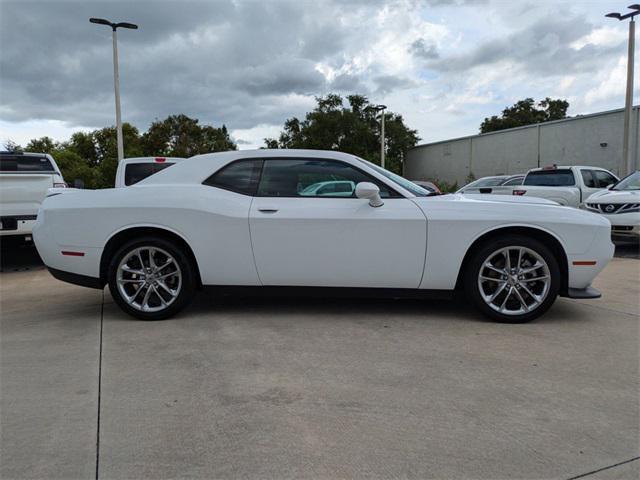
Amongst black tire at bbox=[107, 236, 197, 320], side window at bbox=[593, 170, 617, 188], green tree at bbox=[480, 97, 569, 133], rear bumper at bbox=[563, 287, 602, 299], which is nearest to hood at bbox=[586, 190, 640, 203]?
side window at bbox=[593, 170, 617, 188]

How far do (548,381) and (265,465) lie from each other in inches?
72.0

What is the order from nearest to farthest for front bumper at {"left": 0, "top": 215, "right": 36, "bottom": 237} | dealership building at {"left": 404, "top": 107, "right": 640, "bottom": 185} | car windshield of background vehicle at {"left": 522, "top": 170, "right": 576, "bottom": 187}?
1. front bumper at {"left": 0, "top": 215, "right": 36, "bottom": 237}
2. car windshield of background vehicle at {"left": 522, "top": 170, "right": 576, "bottom": 187}
3. dealership building at {"left": 404, "top": 107, "right": 640, "bottom": 185}

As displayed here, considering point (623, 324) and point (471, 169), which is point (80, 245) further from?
point (471, 169)

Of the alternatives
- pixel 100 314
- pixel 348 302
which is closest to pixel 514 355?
pixel 348 302

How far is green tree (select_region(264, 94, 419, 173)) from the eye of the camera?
40062 mm

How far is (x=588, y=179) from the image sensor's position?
10.9m

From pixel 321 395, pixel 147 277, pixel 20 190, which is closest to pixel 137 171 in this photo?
pixel 20 190

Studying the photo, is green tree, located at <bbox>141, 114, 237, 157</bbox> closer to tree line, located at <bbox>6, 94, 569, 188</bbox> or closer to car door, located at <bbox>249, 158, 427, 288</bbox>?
tree line, located at <bbox>6, 94, 569, 188</bbox>

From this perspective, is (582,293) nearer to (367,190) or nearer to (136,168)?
(367,190)

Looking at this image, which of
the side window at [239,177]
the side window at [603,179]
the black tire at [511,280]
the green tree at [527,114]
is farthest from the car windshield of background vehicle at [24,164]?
the green tree at [527,114]

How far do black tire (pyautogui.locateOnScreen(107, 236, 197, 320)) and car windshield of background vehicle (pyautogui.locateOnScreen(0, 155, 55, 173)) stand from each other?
4.39 metres

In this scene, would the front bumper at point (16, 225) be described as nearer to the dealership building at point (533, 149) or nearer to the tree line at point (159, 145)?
the dealership building at point (533, 149)

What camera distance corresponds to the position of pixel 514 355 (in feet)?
11.3

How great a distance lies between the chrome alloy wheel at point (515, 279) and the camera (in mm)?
4105
